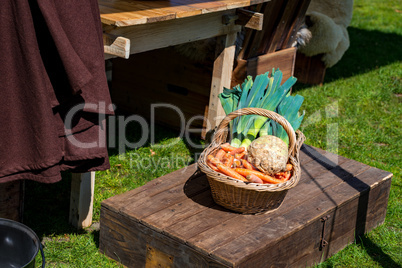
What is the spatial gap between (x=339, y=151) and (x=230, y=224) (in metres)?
2.25

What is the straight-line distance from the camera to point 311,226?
10.5 ft

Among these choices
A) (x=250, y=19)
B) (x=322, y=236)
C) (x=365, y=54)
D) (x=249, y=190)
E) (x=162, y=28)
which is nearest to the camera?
(x=249, y=190)

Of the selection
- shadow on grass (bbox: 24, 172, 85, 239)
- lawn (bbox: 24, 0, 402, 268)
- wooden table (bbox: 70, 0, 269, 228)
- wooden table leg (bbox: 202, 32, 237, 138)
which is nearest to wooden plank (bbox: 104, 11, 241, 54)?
wooden table (bbox: 70, 0, 269, 228)

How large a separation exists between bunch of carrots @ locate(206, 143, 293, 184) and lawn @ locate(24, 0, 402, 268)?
0.67m

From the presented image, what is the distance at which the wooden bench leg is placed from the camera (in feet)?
11.5

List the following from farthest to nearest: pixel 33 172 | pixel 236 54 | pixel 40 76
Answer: pixel 236 54 < pixel 33 172 < pixel 40 76

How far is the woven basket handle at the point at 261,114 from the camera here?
125 inches

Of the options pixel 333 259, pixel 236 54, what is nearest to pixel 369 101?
pixel 236 54

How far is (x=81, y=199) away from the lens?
11.7ft

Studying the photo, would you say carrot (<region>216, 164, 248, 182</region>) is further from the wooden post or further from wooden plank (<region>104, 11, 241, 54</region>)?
the wooden post

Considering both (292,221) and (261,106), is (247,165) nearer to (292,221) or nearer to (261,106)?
(292,221)

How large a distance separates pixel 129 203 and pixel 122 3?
4.15ft

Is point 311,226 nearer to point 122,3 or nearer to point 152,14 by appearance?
point 152,14

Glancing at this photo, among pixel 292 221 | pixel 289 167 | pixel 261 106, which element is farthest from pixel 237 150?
pixel 292 221
